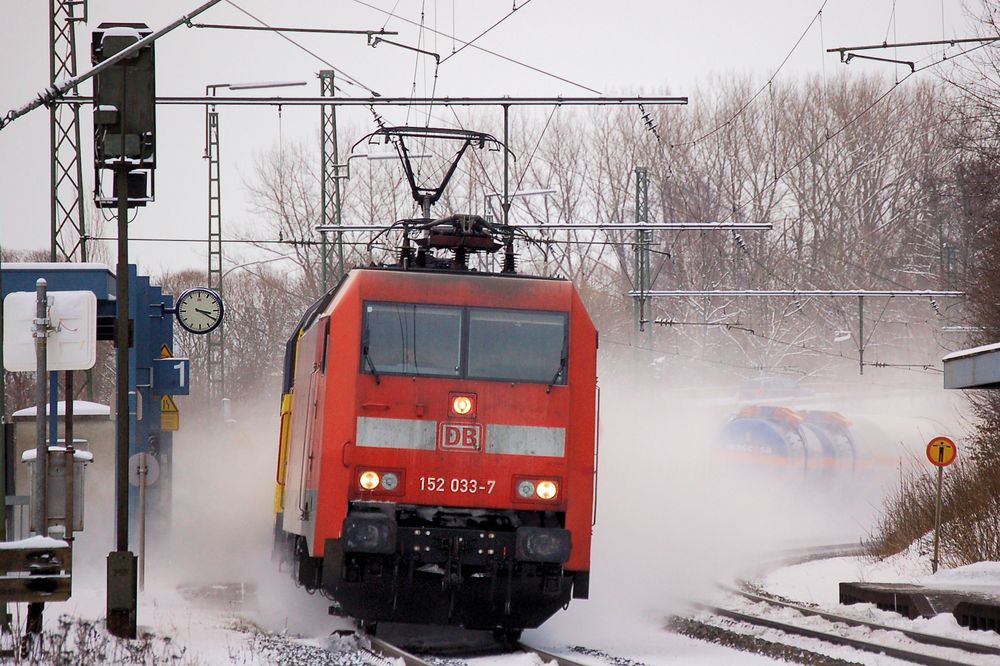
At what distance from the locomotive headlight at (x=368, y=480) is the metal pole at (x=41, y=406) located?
101 inches

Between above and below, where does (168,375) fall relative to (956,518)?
above

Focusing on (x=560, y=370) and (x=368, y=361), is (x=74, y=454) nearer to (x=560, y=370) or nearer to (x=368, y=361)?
(x=368, y=361)

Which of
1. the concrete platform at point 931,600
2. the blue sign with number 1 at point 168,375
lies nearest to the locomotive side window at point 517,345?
the concrete platform at point 931,600

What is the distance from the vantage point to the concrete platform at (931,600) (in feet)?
41.3

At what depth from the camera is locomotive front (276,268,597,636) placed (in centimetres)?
1124

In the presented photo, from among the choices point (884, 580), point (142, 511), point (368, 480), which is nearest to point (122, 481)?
point (368, 480)

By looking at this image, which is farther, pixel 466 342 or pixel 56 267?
pixel 56 267

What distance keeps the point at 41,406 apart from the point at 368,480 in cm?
273

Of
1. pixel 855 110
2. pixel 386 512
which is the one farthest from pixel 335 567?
pixel 855 110

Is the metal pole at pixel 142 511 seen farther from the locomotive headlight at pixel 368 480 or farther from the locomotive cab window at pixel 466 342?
the locomotive cab window at pixel 466 342

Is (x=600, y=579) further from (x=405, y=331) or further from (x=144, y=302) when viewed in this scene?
(x=144, y=302)

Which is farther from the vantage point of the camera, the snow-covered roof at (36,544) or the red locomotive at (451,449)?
the red locomotive at (451,449)

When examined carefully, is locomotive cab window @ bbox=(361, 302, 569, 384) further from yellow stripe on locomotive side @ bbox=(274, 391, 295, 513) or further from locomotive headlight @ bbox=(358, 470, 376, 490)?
yellow stripe on locomotive side @ bbox=(274, 391, 295, 513)

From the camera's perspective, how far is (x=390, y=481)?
37.2 ft
